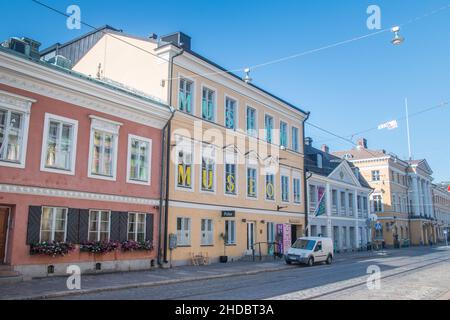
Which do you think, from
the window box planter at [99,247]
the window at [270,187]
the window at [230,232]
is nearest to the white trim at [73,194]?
the window box planter at [99,247]

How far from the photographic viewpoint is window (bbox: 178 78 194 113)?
23484mm

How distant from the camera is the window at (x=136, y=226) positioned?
64.6 ft

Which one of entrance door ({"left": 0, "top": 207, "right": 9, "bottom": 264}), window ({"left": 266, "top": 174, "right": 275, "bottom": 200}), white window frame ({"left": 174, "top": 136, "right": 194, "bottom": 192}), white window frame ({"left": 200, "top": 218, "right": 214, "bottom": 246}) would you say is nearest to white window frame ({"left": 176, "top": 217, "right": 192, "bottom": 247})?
white window frame ({"left": 200, "top": 218, "right": 214, "bottom": 246})

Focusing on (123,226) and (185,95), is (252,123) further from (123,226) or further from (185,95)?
(123,226)

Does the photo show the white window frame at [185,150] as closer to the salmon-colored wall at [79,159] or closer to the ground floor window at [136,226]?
the salmon-colored wall at [79,159]

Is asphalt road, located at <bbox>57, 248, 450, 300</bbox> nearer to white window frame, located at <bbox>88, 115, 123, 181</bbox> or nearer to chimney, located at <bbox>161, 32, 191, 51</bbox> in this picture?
white window frame, located at <bbox>88, 115, 123, 181</bbox>

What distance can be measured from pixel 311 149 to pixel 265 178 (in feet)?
46.9

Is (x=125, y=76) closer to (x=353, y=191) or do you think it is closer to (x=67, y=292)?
(x=67, y=292)

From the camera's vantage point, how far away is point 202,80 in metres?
25.0

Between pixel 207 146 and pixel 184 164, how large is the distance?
7.82 ft

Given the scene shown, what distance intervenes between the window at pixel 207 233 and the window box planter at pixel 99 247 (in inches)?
263

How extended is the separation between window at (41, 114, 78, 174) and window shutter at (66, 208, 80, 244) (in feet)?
5.53

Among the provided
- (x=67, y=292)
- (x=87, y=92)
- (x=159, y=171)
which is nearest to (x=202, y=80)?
(x=159, y=171)

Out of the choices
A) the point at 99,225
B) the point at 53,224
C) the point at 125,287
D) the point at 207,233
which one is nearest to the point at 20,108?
the point at 53,224
